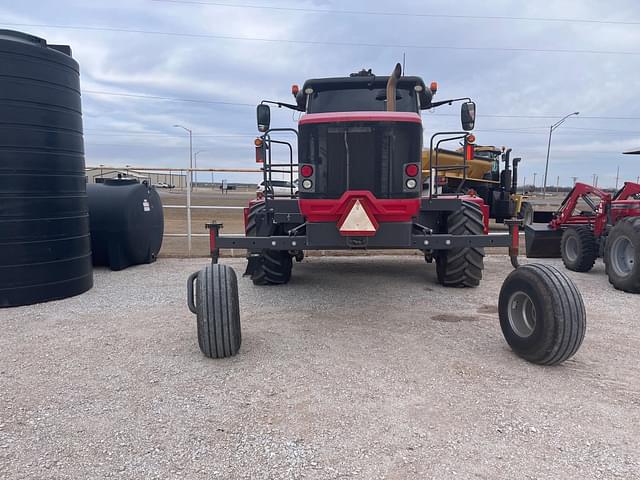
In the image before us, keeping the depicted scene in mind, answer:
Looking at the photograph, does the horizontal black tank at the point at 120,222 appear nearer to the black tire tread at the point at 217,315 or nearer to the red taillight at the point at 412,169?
the black tire tread at the point at 217,315

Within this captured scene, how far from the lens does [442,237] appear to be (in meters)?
4.56

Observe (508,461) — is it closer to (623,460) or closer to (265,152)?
(623,460)

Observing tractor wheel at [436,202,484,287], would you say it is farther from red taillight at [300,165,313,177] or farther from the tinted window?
red taillight at [300,165,313,177]

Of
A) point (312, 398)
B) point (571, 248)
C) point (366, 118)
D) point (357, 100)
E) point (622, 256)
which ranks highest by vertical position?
point (357, 100)

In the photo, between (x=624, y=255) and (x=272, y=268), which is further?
(x=624, y=255)

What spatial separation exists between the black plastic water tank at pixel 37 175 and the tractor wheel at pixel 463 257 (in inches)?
195

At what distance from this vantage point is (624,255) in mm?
7055

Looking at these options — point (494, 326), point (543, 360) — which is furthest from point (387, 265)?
point (543, 360)

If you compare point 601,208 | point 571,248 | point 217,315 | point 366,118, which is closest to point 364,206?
point 366,118

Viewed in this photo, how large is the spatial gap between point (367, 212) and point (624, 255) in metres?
4.92

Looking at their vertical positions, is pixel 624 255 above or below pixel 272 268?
above

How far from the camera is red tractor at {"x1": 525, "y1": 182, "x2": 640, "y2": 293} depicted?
6797 millimetres

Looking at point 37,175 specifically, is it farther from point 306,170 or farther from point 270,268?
point 306,170

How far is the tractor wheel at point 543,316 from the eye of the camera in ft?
11.9
